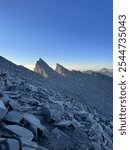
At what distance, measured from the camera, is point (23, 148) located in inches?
295

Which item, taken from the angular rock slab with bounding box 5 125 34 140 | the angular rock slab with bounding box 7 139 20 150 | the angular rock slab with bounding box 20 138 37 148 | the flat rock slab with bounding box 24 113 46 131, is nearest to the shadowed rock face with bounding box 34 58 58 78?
the flat rock slab with bounding box 24 113 46 131

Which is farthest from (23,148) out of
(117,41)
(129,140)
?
(117,41)

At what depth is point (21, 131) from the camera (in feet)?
27.1

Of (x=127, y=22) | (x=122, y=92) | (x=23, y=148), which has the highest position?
(x=127, y=22)

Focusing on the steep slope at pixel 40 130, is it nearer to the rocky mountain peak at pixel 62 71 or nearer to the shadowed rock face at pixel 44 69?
the shadowed rock face at pixel 44 69

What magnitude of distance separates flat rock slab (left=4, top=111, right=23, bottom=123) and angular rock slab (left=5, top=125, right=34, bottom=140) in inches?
16.6

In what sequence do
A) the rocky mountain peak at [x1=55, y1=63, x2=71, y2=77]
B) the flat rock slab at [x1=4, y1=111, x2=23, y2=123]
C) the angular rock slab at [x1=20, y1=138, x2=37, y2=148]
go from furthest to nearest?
the rocky mountain peak at [x1=55, y1=63, x2=71, y2=77] < the flat rock slab at [x1=4, y1=111, x2=23, y2=123] < the angular rock slab at [x1=20, y1=138, x2=37, y2=148]

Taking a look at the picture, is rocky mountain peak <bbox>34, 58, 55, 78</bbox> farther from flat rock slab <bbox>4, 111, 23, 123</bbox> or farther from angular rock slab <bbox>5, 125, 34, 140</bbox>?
angular rock slab <bbox>5, 125, 34, 140</bbox>

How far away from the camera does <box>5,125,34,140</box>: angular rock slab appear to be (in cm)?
816

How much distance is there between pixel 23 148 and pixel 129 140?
2.27 m

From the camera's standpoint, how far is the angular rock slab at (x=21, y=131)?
8156 mm

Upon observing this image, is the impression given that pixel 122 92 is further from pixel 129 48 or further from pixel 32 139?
pixel 32 139

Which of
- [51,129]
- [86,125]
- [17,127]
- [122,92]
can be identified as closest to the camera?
[122,92]

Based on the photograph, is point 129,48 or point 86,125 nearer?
point 129,48
